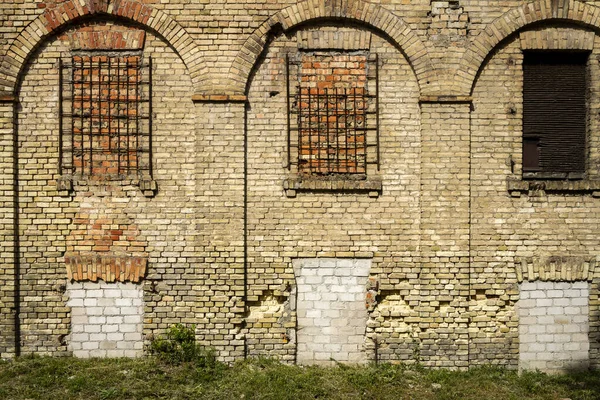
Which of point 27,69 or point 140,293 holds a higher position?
point 27,69

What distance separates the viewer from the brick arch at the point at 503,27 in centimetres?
654

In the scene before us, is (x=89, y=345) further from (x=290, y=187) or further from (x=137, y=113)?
(x=290, y=187)

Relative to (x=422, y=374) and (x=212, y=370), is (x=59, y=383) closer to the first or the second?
(x=212, y=370)

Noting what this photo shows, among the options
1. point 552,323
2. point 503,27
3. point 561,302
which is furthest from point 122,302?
point 503,27

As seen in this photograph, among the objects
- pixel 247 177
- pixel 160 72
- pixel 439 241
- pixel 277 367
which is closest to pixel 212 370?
pixel 277 367

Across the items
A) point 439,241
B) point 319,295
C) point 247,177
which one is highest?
point 247,177

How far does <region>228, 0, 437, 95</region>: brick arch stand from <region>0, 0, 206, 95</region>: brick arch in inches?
22.7

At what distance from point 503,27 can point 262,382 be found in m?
6.02

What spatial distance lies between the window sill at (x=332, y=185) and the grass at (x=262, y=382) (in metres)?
2.51

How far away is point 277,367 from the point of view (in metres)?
6.39

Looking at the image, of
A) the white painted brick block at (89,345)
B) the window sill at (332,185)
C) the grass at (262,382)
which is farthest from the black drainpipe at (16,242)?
the window sill at (332,185)

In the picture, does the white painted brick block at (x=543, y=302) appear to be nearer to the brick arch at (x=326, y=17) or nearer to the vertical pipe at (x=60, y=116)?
the brick arch at (x=326, y=17)

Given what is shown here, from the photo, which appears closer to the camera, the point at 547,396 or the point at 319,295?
the point at 547,396

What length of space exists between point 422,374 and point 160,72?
18.9 ft
